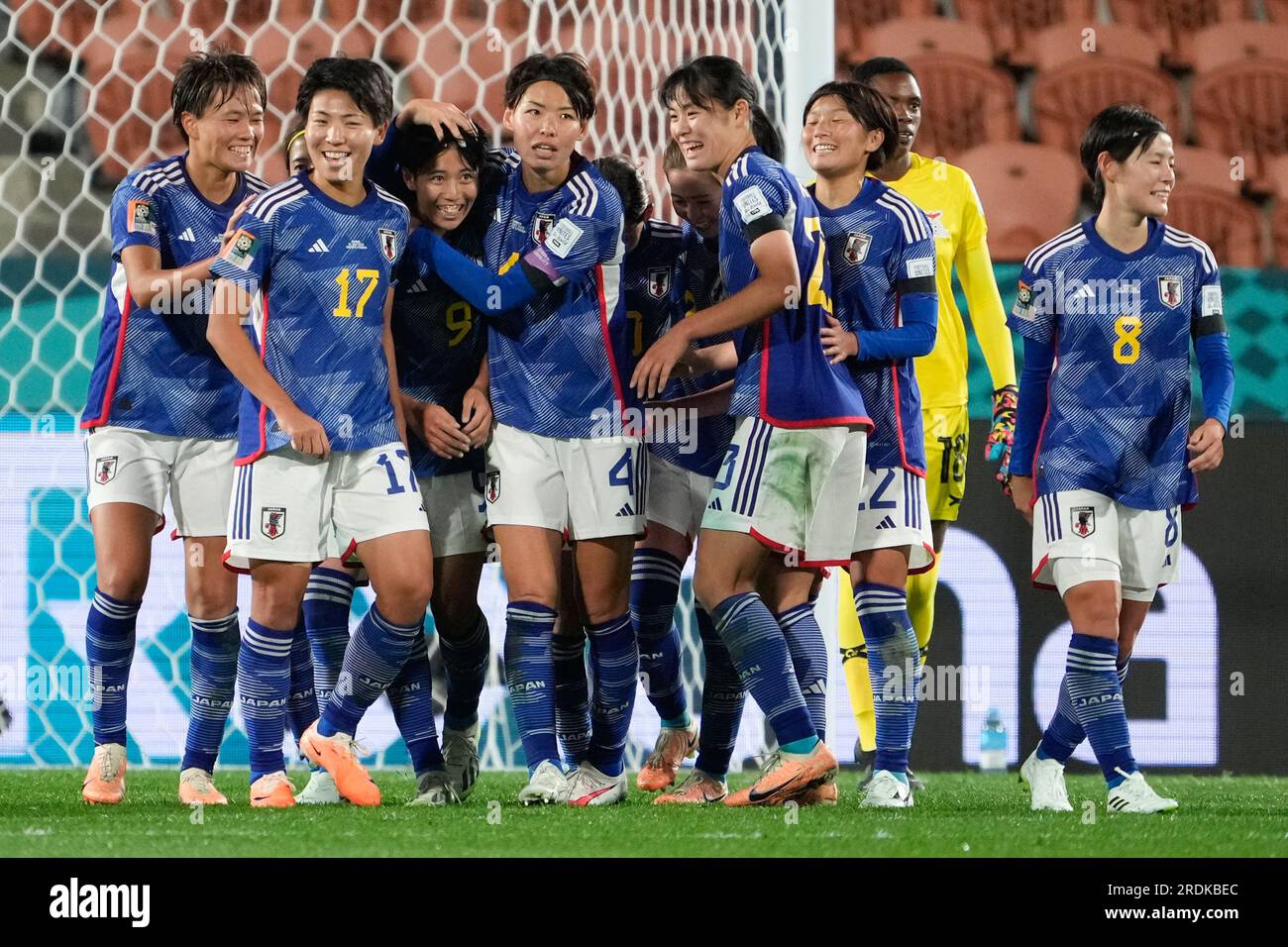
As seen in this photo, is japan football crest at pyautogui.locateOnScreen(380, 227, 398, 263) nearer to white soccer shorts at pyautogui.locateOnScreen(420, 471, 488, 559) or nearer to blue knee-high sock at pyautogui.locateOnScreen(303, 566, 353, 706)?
white soccer shorts at pyautogui.locateOnScreen(420, 471, 488, 559)

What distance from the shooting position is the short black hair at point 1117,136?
3865 mm

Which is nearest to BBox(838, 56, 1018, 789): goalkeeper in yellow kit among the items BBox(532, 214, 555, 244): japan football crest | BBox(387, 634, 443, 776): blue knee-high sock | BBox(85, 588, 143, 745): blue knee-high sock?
BBox(532, 214, 555, 244): japan football crest

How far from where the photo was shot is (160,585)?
18.9 feet

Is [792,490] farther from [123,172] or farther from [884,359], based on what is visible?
[123,172]

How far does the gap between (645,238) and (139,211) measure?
1233 millimetres

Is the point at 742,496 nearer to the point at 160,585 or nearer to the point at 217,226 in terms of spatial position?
the point at 217,226

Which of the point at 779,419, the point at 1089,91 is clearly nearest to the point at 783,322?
the point at 779,419

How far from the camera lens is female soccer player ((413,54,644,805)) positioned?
3748mm

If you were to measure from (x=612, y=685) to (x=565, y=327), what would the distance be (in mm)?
852

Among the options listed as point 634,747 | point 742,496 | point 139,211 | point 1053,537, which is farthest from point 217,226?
point 634,747

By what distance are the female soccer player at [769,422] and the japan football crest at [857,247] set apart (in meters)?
0.12

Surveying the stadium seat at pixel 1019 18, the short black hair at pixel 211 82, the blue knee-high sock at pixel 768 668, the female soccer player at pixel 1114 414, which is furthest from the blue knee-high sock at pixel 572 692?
the stadium seat at pixel 1019 18

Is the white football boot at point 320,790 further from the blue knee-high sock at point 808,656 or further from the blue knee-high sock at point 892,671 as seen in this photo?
the blue knee-high sock at point 892,671

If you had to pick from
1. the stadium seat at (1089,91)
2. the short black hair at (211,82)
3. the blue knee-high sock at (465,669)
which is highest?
the stadium seat at (1089,91)
